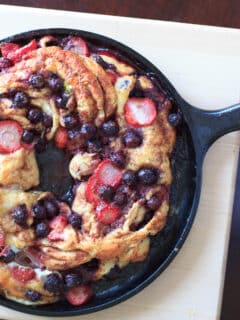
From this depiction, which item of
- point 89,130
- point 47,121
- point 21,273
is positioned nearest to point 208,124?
point 89,130

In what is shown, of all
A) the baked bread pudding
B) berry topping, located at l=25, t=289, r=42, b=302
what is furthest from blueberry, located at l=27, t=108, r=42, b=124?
berry topping, located at l=25, t=289, r=42, b=302

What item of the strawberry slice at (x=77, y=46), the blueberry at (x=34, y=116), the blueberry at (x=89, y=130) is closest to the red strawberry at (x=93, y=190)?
the blueberry at (x=89, y=130)

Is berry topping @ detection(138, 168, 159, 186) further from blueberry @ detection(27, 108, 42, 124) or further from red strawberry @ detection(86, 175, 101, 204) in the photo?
blueberry @ detection(27, 108, 42, 124)

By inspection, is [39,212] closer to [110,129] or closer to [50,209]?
[50,209]

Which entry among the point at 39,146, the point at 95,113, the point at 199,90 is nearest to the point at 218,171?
the point at 199,90

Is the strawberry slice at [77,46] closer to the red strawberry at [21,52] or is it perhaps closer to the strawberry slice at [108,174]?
the red strawberry at [21,52]

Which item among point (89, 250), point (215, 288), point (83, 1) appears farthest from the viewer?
point (83, 1)

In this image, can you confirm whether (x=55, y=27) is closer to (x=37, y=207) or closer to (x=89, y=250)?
(x=37, y=207)
